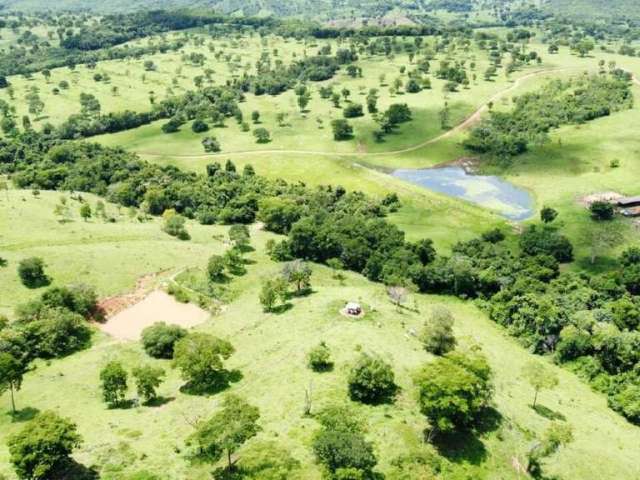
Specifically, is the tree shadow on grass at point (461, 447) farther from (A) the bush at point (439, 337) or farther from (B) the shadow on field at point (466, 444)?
(A) the bush at point (439, 337)

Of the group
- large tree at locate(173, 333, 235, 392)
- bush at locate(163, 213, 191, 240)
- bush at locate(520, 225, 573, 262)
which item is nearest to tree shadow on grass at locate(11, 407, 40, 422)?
large tree at locate(173, 333, 235, 392)

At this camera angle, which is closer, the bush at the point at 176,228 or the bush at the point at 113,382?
the bush at the point at 113,382

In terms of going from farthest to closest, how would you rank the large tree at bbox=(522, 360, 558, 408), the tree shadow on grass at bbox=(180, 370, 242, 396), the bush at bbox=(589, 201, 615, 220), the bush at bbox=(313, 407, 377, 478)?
1. the bush at bbox=(589, 201, 615, 220)
2. the large tree at bbox=(522, 360, 558, 408)
3. the tree shadow on grass at bbox=(180, 370, 242, 396)
4. the bush at bbox=(313, 407, 377, 478)

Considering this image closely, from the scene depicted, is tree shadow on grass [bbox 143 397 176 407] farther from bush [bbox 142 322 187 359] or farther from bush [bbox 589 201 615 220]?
bush [bbox 589 201 615 220]

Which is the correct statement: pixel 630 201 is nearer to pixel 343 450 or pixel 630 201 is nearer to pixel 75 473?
pixel 343 450

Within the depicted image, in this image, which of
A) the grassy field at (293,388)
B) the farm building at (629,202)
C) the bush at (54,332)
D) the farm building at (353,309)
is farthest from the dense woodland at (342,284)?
the farm building at (353,309)
